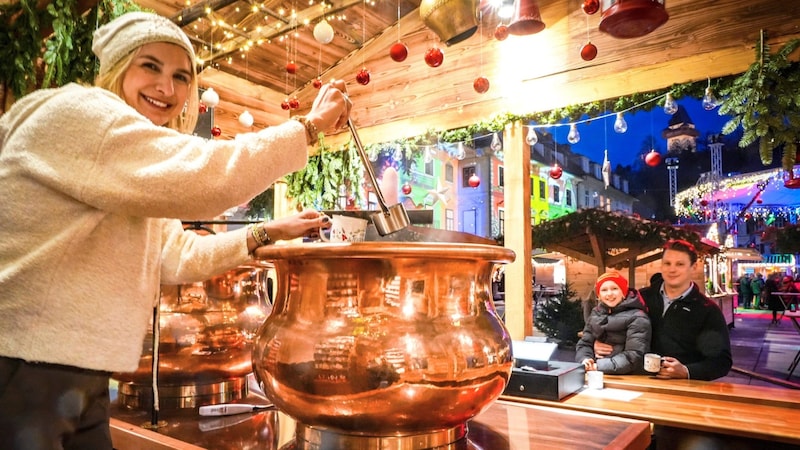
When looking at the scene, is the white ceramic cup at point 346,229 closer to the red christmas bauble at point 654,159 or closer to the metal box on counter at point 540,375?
the metal box on counter at point 540,375

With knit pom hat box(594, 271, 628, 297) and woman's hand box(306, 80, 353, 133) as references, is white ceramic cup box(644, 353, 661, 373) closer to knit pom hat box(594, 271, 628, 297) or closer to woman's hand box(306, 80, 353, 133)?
knit pom hat box(594, 271, 628, 297)

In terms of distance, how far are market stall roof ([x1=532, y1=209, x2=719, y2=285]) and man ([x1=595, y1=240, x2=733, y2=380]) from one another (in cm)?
399

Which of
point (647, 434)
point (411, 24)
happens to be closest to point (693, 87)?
point (411, 24)

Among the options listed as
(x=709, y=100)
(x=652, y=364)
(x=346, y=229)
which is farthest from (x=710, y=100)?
(x=346, y=229)

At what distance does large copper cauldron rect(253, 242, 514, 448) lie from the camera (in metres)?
0.74

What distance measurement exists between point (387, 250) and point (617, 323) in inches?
111

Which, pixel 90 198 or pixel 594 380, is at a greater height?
pixel 90 198

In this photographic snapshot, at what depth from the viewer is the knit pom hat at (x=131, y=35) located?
1.00 metres

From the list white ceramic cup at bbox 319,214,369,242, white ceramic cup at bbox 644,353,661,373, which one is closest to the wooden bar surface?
white ceramic cup at bbox 644,353,661,373

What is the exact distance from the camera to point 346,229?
1.13 meters

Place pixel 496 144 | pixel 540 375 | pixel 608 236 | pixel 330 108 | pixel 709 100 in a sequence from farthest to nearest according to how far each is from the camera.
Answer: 1. pixel 608 236
2. pixel 496 144
3. pixel 709 100
4. pixel 540 375
5. pixel 330 108

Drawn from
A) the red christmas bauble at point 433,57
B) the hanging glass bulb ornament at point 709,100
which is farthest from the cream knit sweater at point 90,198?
the hanging glass bulb ornament at point 709,100

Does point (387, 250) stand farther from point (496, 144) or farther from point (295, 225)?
point (496, 144)

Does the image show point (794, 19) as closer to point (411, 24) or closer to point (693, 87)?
point (693, 87)
